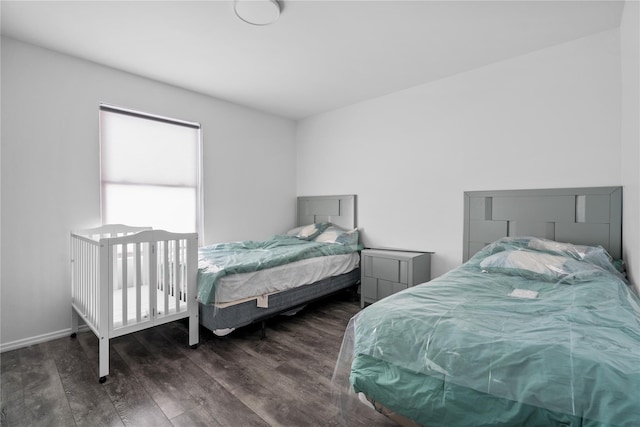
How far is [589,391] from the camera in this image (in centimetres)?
87

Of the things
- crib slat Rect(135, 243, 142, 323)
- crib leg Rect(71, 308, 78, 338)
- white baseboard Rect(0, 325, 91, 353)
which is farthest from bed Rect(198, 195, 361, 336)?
white baseboard Rect(0, 325, 91, 353)

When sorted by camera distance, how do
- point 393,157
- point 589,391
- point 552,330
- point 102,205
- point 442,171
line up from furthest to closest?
point 393,157, point 442,171, point 102,205, point 552,330, point 589,391

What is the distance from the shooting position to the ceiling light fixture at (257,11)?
1.91 m

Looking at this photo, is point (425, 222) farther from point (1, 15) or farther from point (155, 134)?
point (1, 15)

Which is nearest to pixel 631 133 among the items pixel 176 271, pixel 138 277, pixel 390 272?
pixel 390 272

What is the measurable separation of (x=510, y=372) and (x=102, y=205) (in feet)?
10.8

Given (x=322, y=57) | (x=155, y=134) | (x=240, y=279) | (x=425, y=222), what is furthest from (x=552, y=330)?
(x=155, y=134)

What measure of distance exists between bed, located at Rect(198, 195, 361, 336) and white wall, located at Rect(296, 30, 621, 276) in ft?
1.11

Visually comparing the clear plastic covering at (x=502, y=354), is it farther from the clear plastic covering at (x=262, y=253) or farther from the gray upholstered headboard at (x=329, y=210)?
the gray upholstered headboard at (x=329, y=210)

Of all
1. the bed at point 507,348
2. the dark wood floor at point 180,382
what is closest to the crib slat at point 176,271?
the dark wood floor at point 180,382

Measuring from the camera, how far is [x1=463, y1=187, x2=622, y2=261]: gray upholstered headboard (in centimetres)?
226

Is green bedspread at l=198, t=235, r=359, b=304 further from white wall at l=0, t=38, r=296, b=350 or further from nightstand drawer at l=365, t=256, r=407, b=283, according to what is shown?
white wall at l=0, t=38, r=296, b=350

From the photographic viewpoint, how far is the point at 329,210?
13.5ft

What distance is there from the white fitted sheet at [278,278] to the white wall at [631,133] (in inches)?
89.0
